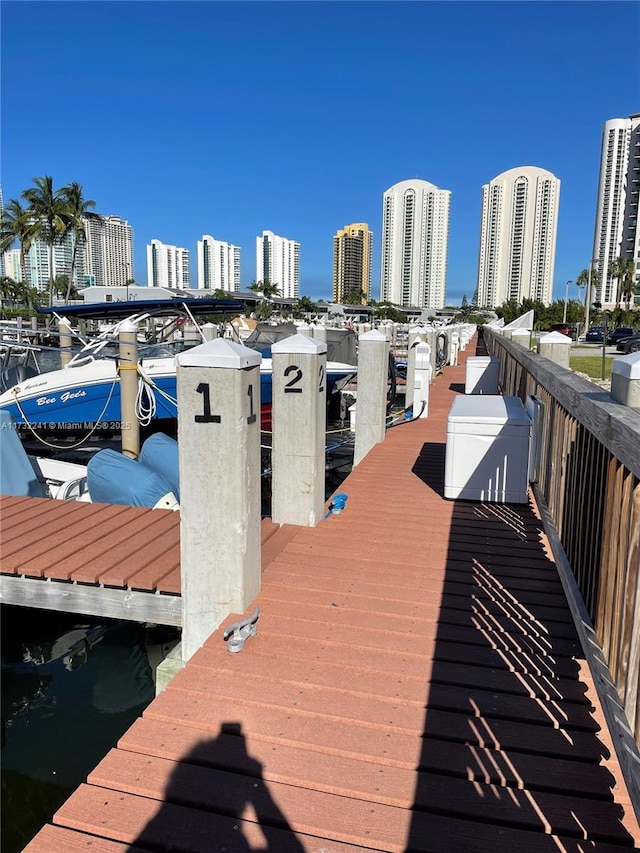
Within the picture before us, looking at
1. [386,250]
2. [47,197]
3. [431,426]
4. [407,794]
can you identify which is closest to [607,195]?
[386,250]

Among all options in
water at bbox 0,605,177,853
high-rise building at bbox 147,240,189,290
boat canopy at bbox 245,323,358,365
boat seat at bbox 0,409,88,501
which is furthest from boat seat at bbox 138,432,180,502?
high-rise building at bbox 147,240,189,290

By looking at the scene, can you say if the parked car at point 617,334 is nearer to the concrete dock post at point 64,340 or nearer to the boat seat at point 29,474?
the concrete dock post at point 64,340

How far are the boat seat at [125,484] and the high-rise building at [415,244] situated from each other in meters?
154

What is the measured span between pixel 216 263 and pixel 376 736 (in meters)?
184

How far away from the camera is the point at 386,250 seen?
161125mm

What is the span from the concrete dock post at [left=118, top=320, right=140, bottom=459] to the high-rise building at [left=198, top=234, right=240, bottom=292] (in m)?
169

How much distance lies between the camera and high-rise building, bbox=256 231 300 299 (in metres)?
186

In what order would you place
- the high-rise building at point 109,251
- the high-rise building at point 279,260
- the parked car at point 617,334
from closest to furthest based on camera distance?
the parked car at point 617,334 → the high-rise building at point 109,251 → the high-rise building at point 279,260

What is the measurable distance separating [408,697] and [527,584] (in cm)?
161

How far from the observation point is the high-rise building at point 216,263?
578 ft

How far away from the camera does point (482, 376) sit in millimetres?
13602

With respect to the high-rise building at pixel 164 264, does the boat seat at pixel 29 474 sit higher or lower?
lower

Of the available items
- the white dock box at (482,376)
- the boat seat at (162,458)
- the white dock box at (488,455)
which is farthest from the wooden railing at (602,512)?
the white dock box at (482,376)

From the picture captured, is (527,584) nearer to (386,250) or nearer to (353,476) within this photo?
(353,476)
